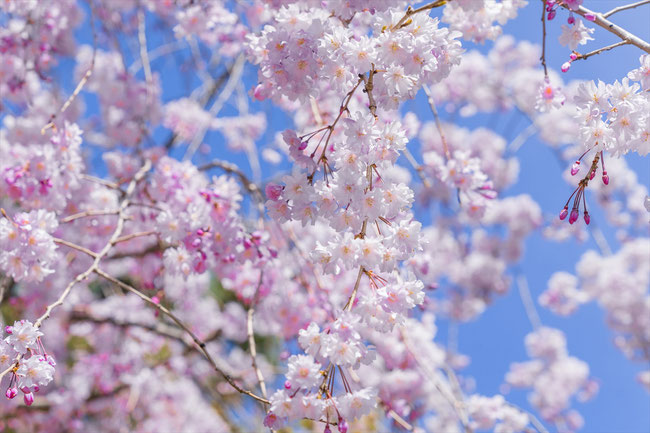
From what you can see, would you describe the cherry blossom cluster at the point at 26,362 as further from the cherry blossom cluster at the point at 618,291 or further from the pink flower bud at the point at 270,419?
the cherry blossom cluster at the point at 618,291

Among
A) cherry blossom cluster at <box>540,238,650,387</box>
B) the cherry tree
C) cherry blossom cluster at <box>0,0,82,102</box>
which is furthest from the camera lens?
cherry blossom cluster at <box>540,238,650,387</box>

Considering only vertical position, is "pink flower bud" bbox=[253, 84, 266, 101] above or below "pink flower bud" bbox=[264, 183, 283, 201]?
above

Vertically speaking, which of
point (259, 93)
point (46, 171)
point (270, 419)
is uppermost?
point (46, 171)

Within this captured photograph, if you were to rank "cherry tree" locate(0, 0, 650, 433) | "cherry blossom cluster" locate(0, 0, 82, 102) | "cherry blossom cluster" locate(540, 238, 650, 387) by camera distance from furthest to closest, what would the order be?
"cherry blossom cluster" locate(540, 238, 650, 387), "cherry blossom cluster" locate(0, 0, 82, 102), "cherry tree" locate(0, 0, 650, 433)

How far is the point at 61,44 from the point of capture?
345cm

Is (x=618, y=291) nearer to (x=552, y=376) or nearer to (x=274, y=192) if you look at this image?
(x=552, y=376)

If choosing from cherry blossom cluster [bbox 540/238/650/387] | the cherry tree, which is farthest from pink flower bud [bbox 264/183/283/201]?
cherry blossom cluster [bbox 540/238/650/387]

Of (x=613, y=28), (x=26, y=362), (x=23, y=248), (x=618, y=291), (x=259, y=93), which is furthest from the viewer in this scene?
(x=618, y=291)

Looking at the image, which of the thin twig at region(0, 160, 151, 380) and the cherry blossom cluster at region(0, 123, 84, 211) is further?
the cherry blossom cluster at region(0, 123, 84, 211)

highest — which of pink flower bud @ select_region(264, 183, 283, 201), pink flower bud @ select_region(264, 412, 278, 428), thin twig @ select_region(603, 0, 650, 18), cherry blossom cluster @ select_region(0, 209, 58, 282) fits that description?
thin twig @ select_region(603, 0, 650, 18)

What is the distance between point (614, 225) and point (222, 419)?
4825 millimetres

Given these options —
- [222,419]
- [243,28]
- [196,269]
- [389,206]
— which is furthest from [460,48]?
[222,419]

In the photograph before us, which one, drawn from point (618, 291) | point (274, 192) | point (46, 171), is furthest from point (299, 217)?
point (618, 291)

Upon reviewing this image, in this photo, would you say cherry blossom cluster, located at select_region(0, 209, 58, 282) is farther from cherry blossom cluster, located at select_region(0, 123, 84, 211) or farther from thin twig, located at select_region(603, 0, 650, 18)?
thin twig, located at select_region(603, 0, 650, 18)
